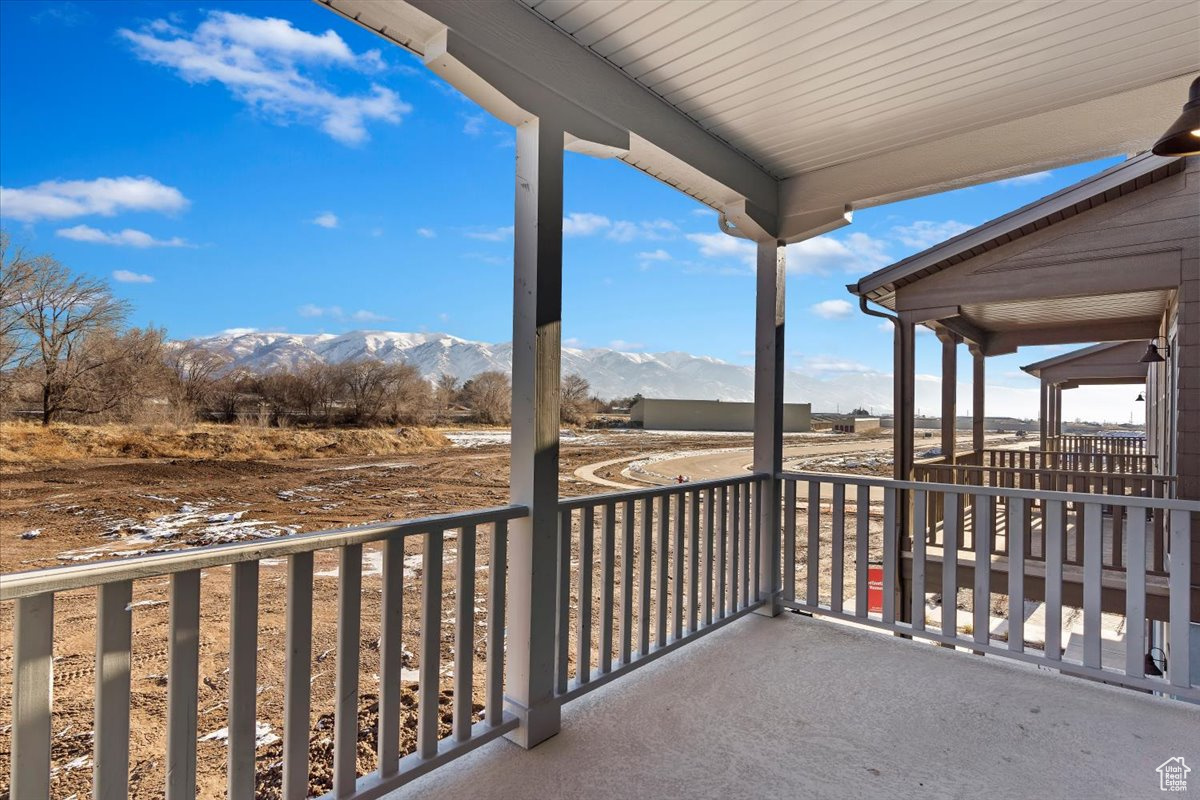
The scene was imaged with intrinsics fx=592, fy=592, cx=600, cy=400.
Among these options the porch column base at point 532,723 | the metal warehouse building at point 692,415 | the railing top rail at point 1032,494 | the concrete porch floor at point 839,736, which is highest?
the metal warehouse building at point 692,415

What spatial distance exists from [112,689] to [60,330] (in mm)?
6676

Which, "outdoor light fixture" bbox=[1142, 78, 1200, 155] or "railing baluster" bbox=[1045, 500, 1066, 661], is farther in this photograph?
"railing baluster" bbox=[1045, 500, 1066, 661]

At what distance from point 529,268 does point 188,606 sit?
1.19m

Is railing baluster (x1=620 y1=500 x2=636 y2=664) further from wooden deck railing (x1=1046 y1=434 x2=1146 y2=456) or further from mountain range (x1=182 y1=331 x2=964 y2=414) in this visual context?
wooden deck railing (x1=1046 y1=434 x2=1146 y2=456)

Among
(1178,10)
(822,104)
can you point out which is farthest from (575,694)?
(1178,10)

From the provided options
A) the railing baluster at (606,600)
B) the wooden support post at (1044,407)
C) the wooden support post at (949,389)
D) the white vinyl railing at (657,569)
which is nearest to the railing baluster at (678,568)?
the white vinyl railing at (657,569)

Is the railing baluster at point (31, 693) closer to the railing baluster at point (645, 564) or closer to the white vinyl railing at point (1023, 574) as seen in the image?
the railing baluster at point (645, 564)

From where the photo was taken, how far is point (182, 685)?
116cm

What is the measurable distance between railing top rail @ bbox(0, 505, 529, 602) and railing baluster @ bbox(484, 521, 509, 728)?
0.47ft

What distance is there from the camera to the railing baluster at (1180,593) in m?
2.14

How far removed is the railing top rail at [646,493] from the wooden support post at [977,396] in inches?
180

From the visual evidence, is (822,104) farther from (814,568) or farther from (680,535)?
(814,568)

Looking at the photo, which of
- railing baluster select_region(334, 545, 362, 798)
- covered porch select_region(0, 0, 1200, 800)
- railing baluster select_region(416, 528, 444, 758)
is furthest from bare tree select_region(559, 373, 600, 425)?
railing baluster select_region(334, 545, 362, 798)

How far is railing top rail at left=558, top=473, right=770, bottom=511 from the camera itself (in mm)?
2003
